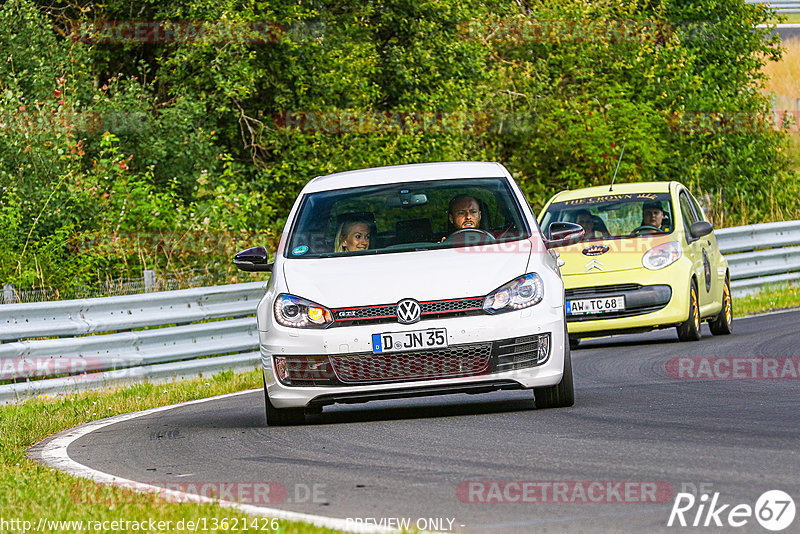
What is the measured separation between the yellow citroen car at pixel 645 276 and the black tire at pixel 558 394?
5236 mm

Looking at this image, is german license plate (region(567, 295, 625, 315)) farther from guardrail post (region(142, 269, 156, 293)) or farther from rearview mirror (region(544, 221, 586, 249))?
guardrail post (region(142, 269, 156, 293))

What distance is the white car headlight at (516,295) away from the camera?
8578mm

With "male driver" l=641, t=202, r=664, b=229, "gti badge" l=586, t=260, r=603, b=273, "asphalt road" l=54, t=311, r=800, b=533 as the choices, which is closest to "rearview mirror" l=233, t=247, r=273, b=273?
"asphalt road" l=54, t=311, r=800, b=533

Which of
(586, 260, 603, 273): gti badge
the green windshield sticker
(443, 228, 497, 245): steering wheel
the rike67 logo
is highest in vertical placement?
(443, 228, 497, 245): steering wheel

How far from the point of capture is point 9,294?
1412cm

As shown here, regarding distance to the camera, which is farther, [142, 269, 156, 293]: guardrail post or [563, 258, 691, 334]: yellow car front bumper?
[142, 269, 156, 293]: guardrail post

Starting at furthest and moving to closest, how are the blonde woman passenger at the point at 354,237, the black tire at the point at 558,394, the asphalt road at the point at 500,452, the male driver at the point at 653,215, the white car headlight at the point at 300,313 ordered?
the male driver at the point at 653,215
the blonde woman passenger at the point at 354,237
the black tire at the point at 558,394
the white car headlight at the point at 300,313
the asphalt road at the point at 500,452

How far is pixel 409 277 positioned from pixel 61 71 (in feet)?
53.1

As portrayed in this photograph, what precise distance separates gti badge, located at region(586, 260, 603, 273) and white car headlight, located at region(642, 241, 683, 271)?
44 centimetres

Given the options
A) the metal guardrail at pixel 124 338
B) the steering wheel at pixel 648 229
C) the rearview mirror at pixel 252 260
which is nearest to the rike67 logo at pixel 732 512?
the rearview mirror at pixel 252 260

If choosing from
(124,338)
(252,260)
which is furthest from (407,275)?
(124,338)

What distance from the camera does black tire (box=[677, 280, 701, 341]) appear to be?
1441 centimetres

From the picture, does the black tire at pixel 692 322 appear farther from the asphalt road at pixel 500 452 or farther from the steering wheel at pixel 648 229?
the asphalt road at pixel 500 452

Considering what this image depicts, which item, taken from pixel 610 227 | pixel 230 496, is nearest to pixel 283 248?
pixel 230 496
